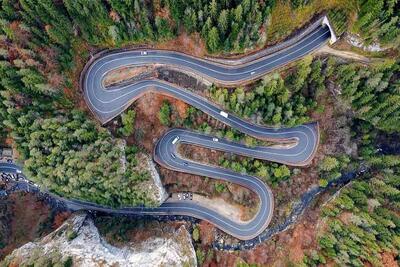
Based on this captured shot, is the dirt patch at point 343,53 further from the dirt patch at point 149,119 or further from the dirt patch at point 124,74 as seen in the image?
the dirt patch at point 124,74


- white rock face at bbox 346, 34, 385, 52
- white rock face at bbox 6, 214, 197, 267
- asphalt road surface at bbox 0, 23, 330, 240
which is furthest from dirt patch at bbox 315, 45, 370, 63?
white rock face at bbox 6, 214, 197, 267

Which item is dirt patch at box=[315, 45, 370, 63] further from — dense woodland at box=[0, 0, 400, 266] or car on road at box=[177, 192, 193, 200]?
car on road at box=[177, 192, 193, 200]

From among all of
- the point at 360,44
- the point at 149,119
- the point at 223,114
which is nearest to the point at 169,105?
the point at 149,119

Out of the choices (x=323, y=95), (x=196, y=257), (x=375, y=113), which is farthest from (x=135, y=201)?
(x=375, y=113)

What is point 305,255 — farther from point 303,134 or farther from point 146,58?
point 146,58

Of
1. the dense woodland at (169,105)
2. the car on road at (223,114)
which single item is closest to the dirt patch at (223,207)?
the dense woodland at (169,105)

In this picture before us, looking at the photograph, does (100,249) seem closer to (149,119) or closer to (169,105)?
(149,119)
